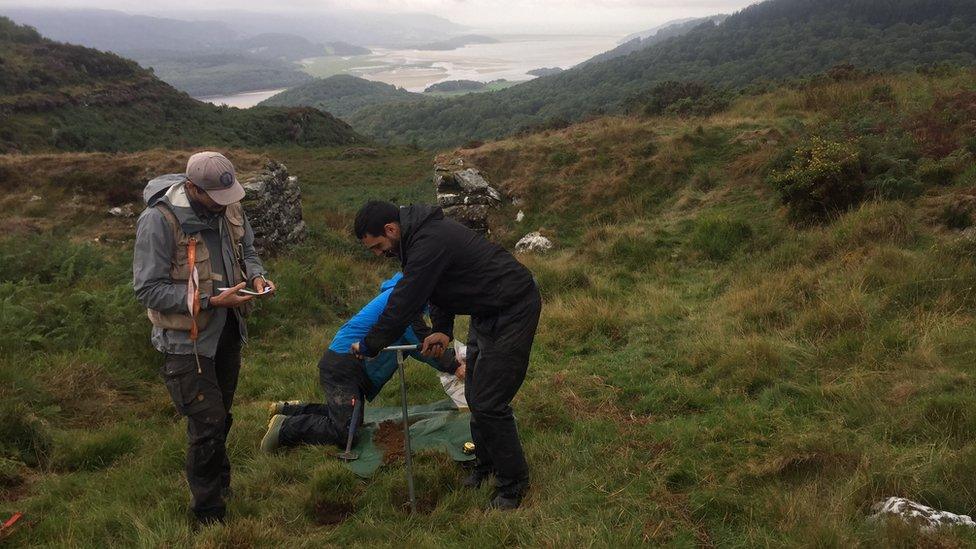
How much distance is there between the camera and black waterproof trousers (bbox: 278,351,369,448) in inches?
172

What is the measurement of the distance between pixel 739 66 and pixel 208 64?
172057mm

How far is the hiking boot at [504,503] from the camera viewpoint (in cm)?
341

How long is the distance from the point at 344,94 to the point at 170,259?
142902 mm

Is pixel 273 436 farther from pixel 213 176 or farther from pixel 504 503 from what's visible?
pixel 213 176

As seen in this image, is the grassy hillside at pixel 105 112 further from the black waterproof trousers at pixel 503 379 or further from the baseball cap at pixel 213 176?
the black waterproof trousers at pixel 503 379

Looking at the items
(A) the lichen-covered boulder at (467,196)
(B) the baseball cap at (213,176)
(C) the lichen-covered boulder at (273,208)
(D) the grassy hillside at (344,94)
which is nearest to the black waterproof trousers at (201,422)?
(B) the baseball cap at (213,176)

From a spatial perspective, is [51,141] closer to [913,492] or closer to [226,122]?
[226,122]

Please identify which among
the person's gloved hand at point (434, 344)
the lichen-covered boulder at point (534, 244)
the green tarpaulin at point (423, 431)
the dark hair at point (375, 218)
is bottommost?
the lichen-covered boulder at point (534, 244)

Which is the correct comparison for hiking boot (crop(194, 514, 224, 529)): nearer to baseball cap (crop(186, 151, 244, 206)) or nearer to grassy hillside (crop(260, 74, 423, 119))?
baseball cap (crop(186, 151, 244, 206))

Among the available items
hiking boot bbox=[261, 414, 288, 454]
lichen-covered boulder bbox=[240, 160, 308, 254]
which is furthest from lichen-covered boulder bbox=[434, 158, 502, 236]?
hiking boot bbox=[261, 414, 288, 454]

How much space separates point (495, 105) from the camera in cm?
8681

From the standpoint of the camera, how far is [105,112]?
45.4 metres

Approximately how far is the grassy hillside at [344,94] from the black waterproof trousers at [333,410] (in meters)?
123

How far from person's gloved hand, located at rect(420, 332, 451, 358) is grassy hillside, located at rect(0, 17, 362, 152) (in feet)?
129
